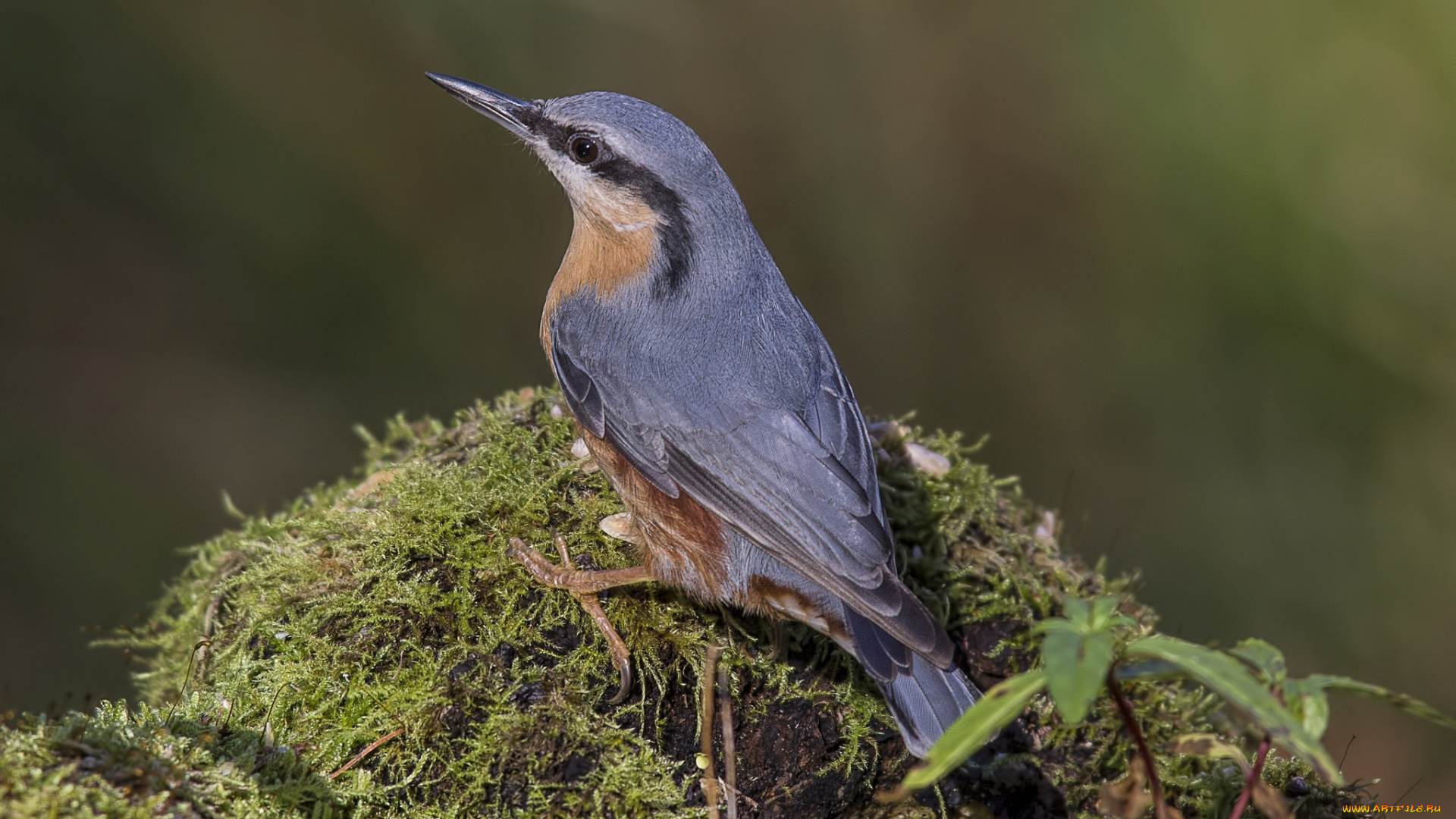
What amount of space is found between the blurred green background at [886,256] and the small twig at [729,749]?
150 inches

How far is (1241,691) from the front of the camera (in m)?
1.79

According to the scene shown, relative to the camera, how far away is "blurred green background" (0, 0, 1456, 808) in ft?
19.0

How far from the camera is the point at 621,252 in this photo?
12.1 ft

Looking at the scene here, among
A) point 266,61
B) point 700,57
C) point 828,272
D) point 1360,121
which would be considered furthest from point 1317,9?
point 266,61

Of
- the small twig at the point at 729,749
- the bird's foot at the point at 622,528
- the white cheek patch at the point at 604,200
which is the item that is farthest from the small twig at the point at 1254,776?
the white cheek patch at the point at 604,200

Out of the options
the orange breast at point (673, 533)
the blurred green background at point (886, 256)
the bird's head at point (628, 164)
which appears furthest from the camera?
the blurred green background at point (886, 256)

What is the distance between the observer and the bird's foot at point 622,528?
131 inches

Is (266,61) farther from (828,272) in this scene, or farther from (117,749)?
(117,749)

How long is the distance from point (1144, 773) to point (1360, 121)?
4.72m

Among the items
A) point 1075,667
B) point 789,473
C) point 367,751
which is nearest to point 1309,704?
point 1075,667

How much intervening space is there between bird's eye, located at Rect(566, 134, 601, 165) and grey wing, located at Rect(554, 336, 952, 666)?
30.8 inches

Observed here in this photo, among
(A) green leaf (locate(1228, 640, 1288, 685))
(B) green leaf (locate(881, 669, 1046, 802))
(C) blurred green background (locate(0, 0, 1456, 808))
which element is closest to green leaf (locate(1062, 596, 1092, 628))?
(B) green leaf (locate(881, 669, 1046, 802))

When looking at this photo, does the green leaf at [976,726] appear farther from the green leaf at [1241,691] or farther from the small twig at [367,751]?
the small twig at [367,751]

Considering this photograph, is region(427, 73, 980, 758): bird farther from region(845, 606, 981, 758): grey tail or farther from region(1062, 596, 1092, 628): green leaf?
region(1062, 596, 1092, 628): green leaf
